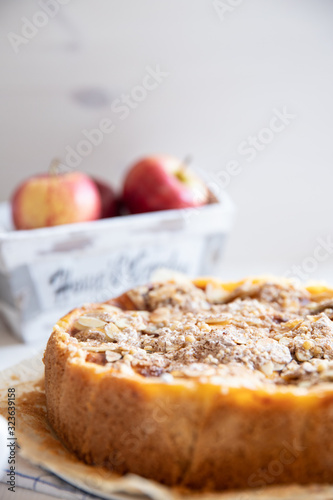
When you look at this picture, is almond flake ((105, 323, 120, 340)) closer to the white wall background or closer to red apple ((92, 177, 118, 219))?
red apple ((92, 177, 118, 219))

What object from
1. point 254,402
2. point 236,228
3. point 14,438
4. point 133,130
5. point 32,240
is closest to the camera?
point 254,402

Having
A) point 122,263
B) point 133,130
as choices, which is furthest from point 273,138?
point 122,263

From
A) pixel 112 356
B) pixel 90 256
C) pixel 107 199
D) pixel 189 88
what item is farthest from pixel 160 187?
pixel 112 356

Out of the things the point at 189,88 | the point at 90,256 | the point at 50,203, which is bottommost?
the point at 90,256

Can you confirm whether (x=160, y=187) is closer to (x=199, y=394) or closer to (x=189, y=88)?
(x=189, y=88)

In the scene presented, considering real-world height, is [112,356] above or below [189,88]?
below

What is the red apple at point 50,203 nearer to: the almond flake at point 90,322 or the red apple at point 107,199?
the red apple at point 107,199

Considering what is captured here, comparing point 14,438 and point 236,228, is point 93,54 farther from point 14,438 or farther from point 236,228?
point 14,438
